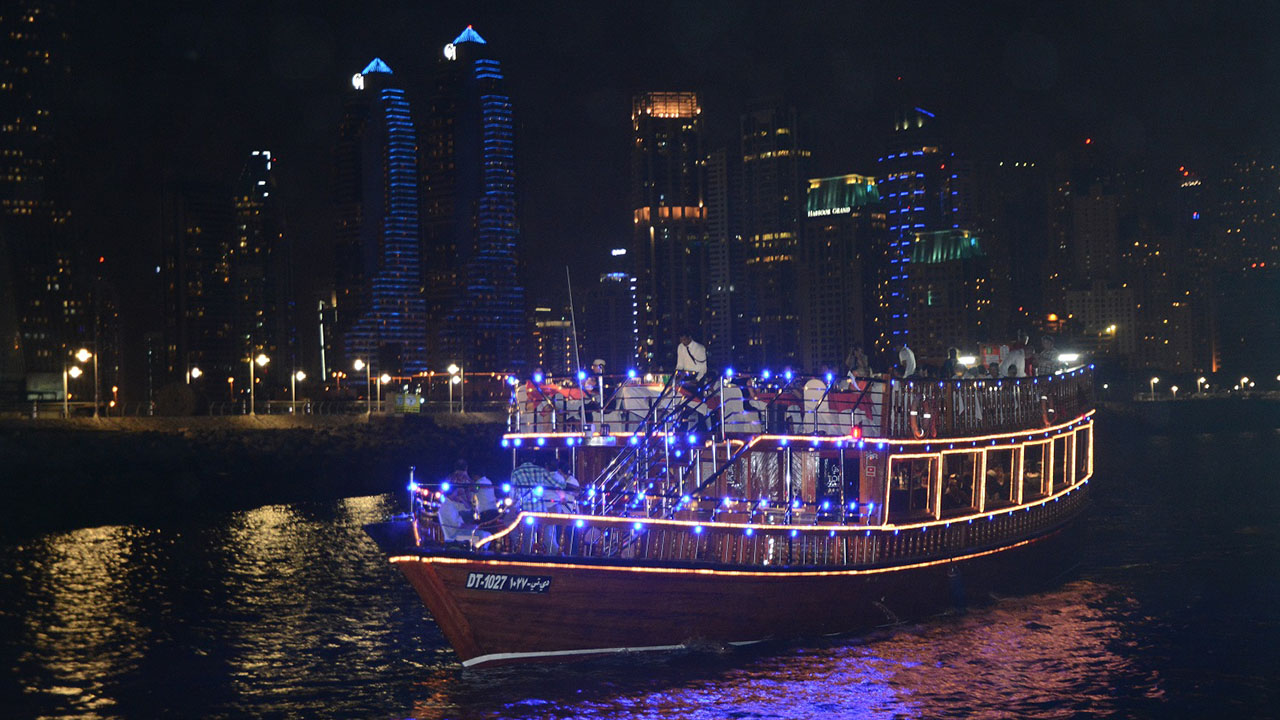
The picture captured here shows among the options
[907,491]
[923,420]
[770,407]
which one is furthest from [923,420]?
[770,407]

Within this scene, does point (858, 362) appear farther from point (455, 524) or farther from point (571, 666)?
point (455, 524)

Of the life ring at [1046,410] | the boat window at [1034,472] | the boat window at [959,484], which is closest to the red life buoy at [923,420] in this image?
the boat window at [959,484]

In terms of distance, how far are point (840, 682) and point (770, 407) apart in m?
4.29

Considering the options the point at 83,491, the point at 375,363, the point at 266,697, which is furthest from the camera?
the point at 375,363

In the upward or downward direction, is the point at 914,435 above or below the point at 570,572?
above

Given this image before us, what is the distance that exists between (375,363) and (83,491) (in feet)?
427

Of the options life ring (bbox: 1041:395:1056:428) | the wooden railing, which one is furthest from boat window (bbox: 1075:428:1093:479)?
the wooden railing

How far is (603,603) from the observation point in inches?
625

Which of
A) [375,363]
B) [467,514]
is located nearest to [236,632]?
[467,514]

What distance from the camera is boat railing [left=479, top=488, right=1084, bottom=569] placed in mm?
15648

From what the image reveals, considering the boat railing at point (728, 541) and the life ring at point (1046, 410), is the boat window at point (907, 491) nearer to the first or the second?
the boat railing at point (728, 541)

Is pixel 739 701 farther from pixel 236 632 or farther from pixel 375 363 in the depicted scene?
pixel 375 363

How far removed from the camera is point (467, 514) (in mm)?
16250

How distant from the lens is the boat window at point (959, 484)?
21.0 m
